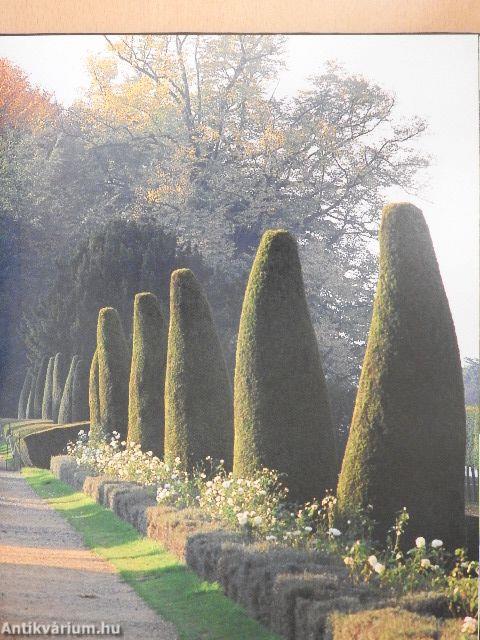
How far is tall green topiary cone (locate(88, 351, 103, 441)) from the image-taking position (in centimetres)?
692

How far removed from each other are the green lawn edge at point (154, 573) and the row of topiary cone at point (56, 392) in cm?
44

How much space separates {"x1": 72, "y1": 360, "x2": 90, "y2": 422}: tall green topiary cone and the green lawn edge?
1.68 ft

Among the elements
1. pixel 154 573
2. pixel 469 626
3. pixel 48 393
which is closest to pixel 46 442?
pixel 48 393

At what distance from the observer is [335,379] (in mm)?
5980

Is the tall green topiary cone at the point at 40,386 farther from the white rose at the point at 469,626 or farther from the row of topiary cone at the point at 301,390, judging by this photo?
the white rose at the point at 469,626

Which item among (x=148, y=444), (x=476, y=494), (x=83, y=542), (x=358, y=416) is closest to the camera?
(x=476, y=494)

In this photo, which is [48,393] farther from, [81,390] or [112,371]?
[112,371]

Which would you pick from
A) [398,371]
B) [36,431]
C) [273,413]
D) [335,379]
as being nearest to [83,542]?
[36,431]

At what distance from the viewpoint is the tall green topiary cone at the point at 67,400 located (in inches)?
262

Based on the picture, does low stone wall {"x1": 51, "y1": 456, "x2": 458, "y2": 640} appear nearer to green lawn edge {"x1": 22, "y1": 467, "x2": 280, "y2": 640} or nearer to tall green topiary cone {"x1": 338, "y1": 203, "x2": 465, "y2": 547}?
green lawn edge {"x1": 22, "y1": 467, "x2": 280, "y2": 640}

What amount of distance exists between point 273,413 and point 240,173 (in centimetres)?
161

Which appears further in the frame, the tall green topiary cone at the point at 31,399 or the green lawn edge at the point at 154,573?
the tall green topiary cone at the point at 31,399

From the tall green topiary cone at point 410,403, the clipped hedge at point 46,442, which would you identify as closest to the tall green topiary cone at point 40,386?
the clipped hedge at point 46,442

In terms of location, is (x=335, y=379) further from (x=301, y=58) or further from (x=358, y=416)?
(x=301, y=58)
